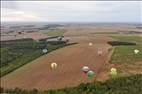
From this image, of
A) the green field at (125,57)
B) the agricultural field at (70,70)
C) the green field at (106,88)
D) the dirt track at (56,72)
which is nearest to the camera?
the green field at (106,88)

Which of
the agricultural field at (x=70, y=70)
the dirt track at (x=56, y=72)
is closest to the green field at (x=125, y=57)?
the agricultural field at (x=70, y=70)

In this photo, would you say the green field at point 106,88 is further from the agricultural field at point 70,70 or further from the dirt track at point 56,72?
the dirt track at point 56,72

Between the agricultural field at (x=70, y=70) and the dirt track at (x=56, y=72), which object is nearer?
the agricultural field at (x=70, y=70)

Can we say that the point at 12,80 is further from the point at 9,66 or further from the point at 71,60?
the point at 71,60

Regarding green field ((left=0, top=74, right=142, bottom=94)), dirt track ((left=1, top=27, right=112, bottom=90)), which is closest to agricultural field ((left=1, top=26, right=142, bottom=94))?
dirt track ((left=1, top=27, right=112, bottom=90))

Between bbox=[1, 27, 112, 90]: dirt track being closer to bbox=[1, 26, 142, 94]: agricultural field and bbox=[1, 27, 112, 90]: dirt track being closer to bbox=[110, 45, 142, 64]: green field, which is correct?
bbox=[1, 26, 142, 94]: agricultural field

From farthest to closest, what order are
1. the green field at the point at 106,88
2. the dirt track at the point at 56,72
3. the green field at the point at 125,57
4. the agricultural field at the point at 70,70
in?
the green field at the point at 125,57, the dirt track at the point at 56,72, the agricultural field at the point at 70,70, the green field at the point at 106,88

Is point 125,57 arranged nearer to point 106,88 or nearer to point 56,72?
point 56,72

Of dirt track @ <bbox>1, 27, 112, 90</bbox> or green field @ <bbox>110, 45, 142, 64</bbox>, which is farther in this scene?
green field @ <bbox>110, 45, 142, 64</bbox>
